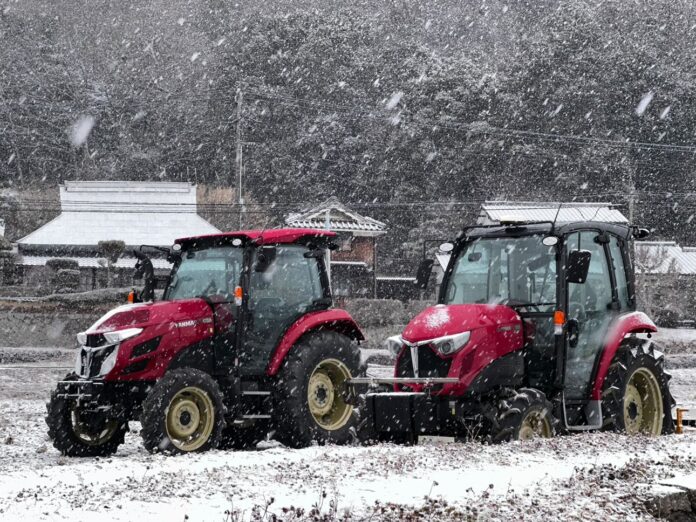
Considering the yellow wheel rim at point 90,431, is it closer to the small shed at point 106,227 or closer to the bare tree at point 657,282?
the small shed at point 106,227

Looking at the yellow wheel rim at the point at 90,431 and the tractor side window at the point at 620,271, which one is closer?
the yellow wheel rim at the point at 90,431

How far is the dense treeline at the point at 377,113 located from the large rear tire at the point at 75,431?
41860mm

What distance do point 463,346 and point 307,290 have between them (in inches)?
98.9

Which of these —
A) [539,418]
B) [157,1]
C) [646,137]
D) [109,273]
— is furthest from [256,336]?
[157,1]

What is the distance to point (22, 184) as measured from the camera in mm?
64875

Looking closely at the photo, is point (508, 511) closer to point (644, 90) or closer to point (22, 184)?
point (644, 90)

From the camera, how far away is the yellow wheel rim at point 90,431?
10867mm

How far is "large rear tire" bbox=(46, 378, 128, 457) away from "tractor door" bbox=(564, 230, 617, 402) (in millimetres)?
4802

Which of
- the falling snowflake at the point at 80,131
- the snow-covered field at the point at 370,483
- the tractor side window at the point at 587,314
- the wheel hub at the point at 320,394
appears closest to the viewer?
the snow-covered field at the point at 370,483

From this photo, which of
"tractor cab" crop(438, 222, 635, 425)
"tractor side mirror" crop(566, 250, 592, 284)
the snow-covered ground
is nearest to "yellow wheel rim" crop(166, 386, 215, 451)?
the snow-covered ground

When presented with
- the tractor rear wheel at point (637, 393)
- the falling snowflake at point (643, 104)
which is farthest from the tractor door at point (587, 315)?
the falling snowflake at point (643, 104)

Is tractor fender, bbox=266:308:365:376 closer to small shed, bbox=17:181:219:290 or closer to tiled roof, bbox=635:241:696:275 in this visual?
small shed, bbox=17:181:219:290

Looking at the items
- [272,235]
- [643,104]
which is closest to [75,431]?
[272,235]

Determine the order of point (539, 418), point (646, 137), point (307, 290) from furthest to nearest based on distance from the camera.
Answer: point (646, 137) → point (307, 290) → point (539, 418)
